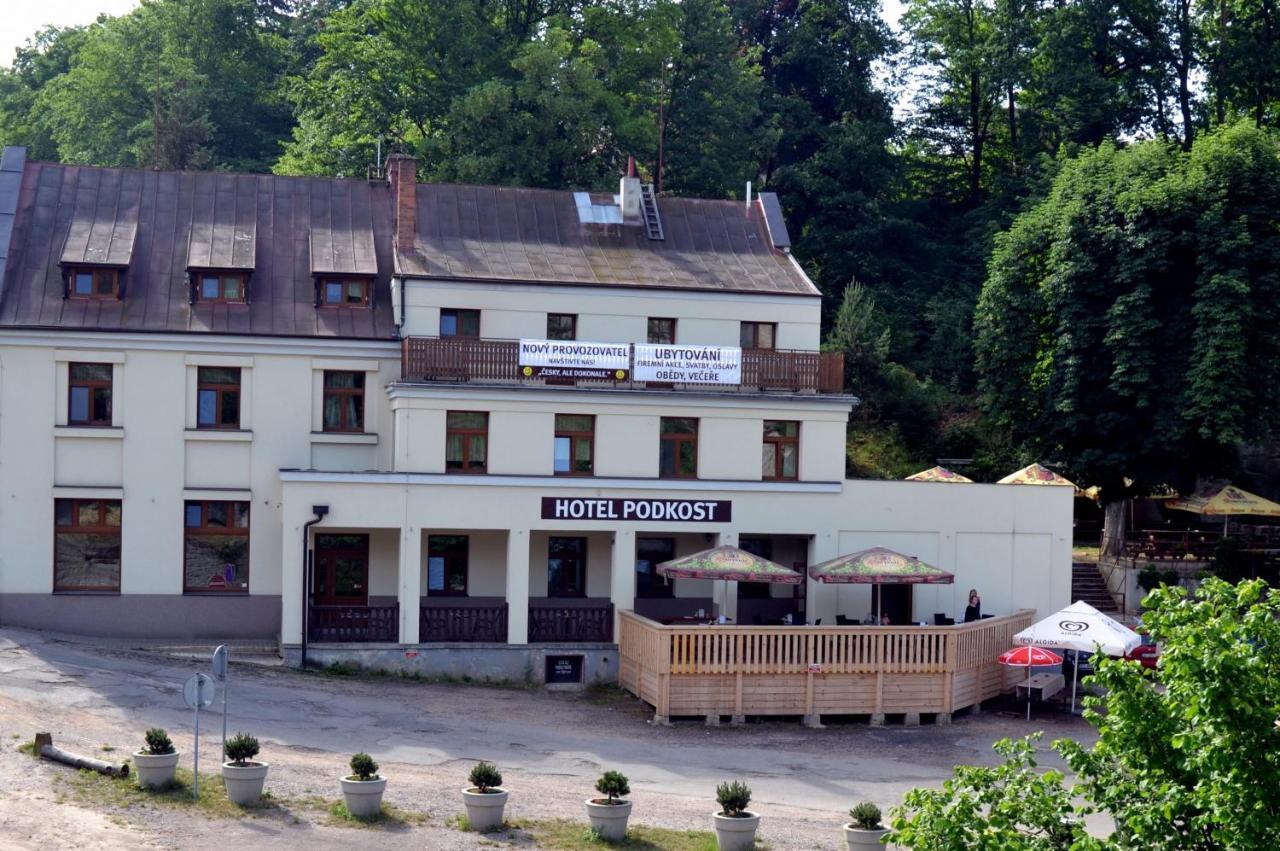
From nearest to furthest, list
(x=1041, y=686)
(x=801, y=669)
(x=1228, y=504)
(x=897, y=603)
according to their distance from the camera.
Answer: (x=801, y=669)
(x=1041, y=686)
(x=897, y=603)
(x=1228, y=504)

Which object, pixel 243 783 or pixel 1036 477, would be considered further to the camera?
pixel 1036 477

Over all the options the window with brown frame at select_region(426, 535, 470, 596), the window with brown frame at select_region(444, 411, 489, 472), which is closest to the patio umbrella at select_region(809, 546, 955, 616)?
the window with brown frame at select_region(444, 411, 489, 472)

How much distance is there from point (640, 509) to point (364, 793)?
48.7 ft

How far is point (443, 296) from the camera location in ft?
121

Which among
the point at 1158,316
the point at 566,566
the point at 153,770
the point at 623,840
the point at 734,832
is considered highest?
the point at 1158,316

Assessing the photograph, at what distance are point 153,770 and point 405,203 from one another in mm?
19100

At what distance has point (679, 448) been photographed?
3666 centimetres

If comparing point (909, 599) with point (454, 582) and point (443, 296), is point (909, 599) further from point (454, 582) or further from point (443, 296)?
point (443, 296)

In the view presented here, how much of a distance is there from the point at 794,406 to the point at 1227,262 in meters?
16.7

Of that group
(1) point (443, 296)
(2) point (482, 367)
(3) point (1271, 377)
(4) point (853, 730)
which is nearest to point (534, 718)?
(4) point (853, 730)

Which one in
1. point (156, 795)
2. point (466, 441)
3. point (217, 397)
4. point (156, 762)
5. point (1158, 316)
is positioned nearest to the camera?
point (156, 795)

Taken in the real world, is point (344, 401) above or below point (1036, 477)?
above

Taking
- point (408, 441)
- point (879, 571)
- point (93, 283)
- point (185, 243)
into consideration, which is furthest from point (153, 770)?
point (185, 243)

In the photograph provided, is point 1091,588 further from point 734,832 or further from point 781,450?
point 734,832
